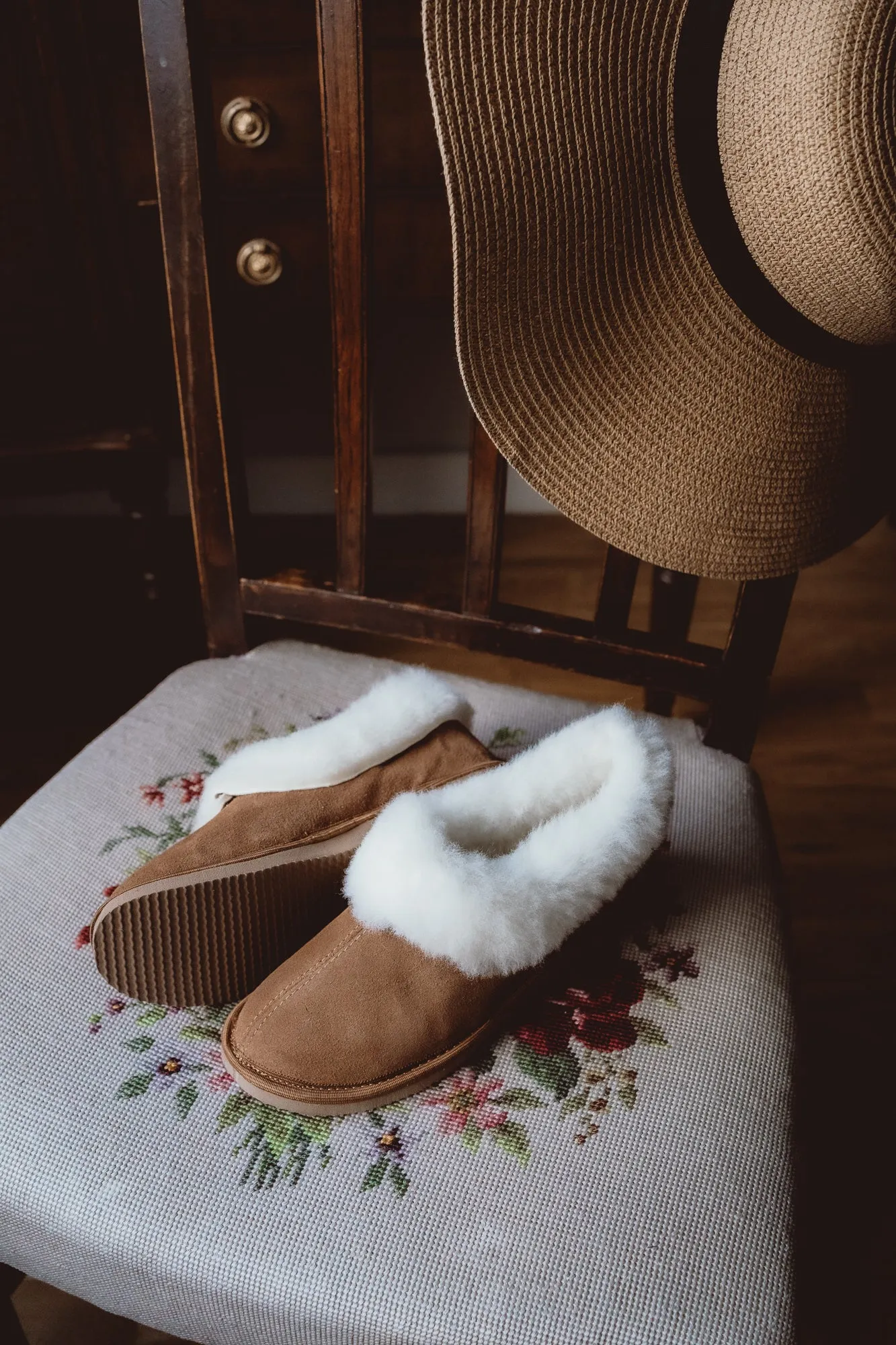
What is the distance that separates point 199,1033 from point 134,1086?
0.12 feet

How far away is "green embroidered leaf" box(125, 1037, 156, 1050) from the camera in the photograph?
16.3 inches

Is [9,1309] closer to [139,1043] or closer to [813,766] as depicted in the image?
[139,1043]

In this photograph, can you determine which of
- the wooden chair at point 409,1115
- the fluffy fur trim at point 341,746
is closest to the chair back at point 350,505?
the wooden chair at point 409,1115

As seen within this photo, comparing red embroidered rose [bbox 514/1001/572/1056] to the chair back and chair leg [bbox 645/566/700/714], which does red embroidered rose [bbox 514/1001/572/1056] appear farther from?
chair leg [bbox 645/566/700/714]

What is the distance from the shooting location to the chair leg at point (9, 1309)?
466 millimetres

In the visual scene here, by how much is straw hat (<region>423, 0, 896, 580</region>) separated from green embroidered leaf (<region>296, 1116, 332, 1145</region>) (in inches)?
12.4

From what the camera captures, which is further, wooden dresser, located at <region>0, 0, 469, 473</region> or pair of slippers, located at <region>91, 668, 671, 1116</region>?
wooden dresser, located at <region>0, 0, 469, 473</region>

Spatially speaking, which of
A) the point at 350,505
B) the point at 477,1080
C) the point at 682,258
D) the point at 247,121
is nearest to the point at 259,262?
the point at 247,121

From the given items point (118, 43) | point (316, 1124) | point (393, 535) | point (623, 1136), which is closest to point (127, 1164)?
point (316, 1124)

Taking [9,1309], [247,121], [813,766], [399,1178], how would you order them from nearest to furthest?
[399,1178], [9,1309], [247,121], [813,766]

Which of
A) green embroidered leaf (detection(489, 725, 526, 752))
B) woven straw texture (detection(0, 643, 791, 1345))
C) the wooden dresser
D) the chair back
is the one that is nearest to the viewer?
woven straw texture (detection(0, 643, 791, 1345))

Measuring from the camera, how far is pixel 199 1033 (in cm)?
42

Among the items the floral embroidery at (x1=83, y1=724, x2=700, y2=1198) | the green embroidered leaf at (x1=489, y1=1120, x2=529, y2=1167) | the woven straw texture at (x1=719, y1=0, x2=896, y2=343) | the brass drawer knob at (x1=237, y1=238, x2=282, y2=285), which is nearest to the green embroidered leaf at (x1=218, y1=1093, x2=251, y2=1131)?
the floral embroidery at (x1=83, y1=724, x2=700, y2=1198)

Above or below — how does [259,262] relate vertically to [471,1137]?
above
